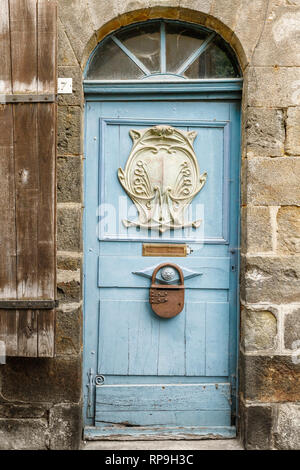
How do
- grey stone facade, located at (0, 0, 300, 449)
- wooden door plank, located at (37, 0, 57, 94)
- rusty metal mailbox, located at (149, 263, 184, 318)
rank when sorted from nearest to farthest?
wooden door plank, located at (37, 0, 57, 94)
grey stone facade, located at (0, 0, 300, 449)
rusty metal mailbox, located at (149, 263, 184, 318)

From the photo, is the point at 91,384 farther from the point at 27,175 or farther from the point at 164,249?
the point at 27,175

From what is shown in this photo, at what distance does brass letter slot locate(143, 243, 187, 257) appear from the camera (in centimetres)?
268

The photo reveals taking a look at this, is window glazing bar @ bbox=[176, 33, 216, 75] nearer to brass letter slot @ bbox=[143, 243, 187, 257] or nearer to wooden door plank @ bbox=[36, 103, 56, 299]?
wooden door plank @ bbox=[36, 103, 56, 299]

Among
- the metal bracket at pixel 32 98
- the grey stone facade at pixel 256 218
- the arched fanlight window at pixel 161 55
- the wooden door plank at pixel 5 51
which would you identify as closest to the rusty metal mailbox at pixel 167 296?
the grey stone facade at pixel 256 218

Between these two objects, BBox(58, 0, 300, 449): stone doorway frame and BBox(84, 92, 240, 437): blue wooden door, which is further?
BBox(84, 92, 240, 437): blue wooden door

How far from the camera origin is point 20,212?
2281 mm

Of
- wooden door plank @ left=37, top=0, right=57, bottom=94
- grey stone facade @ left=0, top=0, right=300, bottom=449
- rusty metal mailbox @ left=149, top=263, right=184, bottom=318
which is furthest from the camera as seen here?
rusty metal mailbox @ left=149, top=263, right=184, bottom=318

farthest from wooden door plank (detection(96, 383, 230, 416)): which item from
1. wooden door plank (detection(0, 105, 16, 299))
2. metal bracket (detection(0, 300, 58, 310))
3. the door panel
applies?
wooden door plank (detection(0, 105, 16, 299))

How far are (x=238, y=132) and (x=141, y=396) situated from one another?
2017 millimetres

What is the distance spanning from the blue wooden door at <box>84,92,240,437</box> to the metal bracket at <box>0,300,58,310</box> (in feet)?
1.41

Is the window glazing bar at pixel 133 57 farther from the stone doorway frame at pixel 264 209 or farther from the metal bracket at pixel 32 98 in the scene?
the metal bracket at pixel 32 98

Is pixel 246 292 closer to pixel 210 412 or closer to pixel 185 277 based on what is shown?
pixel 185 277

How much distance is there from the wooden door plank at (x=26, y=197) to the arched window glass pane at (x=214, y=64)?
1197 millimetres

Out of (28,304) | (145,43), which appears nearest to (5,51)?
(145,43)
